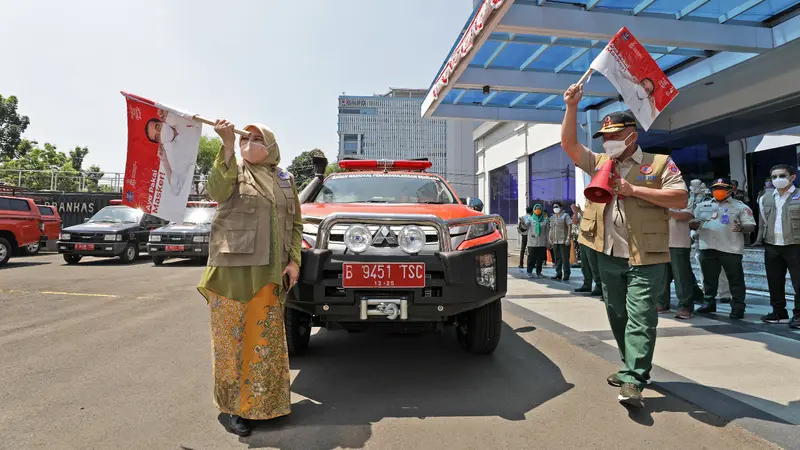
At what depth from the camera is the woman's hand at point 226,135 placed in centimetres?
237

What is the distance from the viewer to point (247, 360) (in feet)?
8.26

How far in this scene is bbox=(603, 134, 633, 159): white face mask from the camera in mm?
2975

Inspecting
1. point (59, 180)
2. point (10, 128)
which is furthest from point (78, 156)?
point (59, 180)

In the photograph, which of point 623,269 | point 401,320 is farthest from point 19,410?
point 623,269

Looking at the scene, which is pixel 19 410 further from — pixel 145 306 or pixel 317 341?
pixel 145 306

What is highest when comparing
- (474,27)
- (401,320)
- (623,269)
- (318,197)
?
(474,27)

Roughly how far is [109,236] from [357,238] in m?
11.2

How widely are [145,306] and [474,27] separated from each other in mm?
6219

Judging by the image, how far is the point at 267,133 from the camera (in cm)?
258

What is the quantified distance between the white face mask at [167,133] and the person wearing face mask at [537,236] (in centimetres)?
767

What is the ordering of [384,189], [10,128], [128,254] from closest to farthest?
[384,189] < [128,254] < [10,128]

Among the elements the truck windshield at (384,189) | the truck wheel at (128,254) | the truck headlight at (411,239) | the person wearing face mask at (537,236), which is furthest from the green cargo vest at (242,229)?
the truck wheel at (128,254)

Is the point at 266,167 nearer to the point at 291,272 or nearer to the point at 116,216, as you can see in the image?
the point at 291,272

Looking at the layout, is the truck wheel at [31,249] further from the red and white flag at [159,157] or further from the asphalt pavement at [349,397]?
the red and white flag at [159,157]
